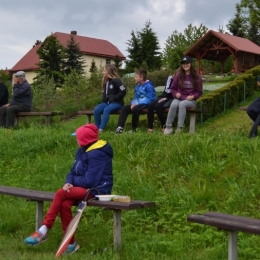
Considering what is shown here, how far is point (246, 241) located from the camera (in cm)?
551

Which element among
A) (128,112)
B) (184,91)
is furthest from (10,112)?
(184,91)

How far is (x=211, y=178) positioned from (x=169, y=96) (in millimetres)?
3749

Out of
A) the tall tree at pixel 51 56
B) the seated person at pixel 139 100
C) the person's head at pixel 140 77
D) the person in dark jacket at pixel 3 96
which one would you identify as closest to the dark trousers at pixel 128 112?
the seated person at pixel 139 100

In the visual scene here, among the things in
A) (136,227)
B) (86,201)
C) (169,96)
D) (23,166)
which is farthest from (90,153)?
(169,96)

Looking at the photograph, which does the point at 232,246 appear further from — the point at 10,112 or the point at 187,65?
the point at 10,112

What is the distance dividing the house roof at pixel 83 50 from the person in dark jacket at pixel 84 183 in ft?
181

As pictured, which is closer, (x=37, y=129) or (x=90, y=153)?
(x=90, y=153)

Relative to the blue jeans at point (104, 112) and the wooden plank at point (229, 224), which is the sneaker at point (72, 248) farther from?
the blue jeans at point (104, 112)

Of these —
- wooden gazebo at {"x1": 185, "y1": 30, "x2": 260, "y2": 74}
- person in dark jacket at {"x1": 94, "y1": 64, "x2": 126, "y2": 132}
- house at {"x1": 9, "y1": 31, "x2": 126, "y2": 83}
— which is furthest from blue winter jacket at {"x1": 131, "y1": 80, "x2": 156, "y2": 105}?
house at {"x1": 9, "y1": 31, "x2": 126, "y2": 83}

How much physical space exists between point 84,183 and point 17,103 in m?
7.11

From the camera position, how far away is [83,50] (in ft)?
201

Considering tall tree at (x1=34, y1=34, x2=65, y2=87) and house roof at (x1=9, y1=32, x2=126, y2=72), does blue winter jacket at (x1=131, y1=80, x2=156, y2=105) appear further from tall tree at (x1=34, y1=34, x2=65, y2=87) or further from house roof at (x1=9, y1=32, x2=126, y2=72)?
house roof at (x1=9, y1=32, x2=126, y2=72)

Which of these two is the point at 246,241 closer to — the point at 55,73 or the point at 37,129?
the point at 37,129

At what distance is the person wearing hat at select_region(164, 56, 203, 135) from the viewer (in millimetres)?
9898
